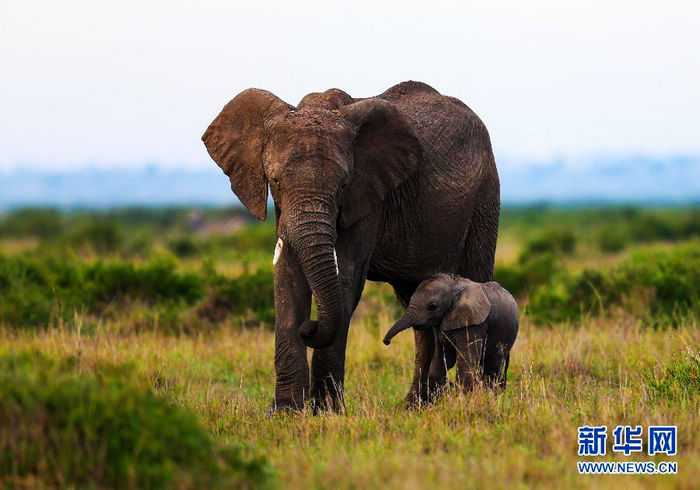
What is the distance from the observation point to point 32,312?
1337cm

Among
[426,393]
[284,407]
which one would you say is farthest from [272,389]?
[284,407]

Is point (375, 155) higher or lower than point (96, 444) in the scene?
higher

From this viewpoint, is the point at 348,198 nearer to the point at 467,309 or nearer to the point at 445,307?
the point at 445,307

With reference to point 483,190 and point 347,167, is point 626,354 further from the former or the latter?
point 347,167

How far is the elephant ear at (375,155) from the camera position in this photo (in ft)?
27.3

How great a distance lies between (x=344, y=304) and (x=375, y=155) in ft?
4.04

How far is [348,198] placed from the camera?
27.1 ft

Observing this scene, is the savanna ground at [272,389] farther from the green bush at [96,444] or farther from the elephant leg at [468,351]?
the elephant leg at [468,351]

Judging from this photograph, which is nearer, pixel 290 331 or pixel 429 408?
pixel 429 408

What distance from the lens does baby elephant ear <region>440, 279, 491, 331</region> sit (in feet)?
27.9

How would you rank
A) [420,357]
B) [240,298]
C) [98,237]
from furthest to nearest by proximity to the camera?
[98,237]
[240,298]
[420,357]

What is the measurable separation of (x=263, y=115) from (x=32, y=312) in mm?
6314

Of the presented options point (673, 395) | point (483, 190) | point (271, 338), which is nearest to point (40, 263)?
point (271, 338)

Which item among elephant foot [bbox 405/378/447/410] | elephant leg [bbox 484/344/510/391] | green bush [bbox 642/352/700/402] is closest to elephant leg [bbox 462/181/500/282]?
elephant leg [bbox 484/344/510/391]
